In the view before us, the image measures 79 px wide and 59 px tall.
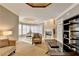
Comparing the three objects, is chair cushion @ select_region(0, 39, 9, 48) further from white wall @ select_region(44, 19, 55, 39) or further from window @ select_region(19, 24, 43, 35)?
white wall @ select_region(44, 19, 55, 39)

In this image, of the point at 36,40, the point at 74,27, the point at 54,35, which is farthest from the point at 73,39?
the point at 54,35

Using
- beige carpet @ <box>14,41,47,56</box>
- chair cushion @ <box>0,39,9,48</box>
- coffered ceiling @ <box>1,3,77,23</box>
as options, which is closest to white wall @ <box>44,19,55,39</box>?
coffered ceiling @ <box>1,3,77,23</box>

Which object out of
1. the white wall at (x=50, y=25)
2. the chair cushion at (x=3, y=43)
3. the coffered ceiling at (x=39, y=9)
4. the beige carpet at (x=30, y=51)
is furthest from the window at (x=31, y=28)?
the chair cushion at (x=3, y=43)

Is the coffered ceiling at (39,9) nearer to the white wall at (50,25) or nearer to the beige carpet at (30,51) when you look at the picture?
the beige carpet at (30,51)

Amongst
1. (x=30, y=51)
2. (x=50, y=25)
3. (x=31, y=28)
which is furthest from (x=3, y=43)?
(x=50, y=25)

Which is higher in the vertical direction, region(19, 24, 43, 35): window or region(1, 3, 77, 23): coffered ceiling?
region(1, 3, 77, 23): coffered ceiling

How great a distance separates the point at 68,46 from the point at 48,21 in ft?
13.1

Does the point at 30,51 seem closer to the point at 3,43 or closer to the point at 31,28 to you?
the point at 3,43

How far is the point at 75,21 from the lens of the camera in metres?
4.08

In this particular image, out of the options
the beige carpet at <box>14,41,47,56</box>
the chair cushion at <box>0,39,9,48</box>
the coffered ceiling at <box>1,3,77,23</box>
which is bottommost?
the beige carpet at <box>14,41,47,56</box>

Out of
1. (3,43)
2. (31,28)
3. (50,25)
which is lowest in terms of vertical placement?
(3,43)

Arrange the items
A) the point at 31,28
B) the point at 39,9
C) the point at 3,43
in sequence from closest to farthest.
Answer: the point at 3,43, the point at 39,9, the point at 31,28

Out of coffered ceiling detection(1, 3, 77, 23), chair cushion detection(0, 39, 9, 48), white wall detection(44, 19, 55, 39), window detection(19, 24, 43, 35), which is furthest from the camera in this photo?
white wall detection(44, 19, 55, 39)

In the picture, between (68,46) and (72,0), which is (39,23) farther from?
(72,0)
